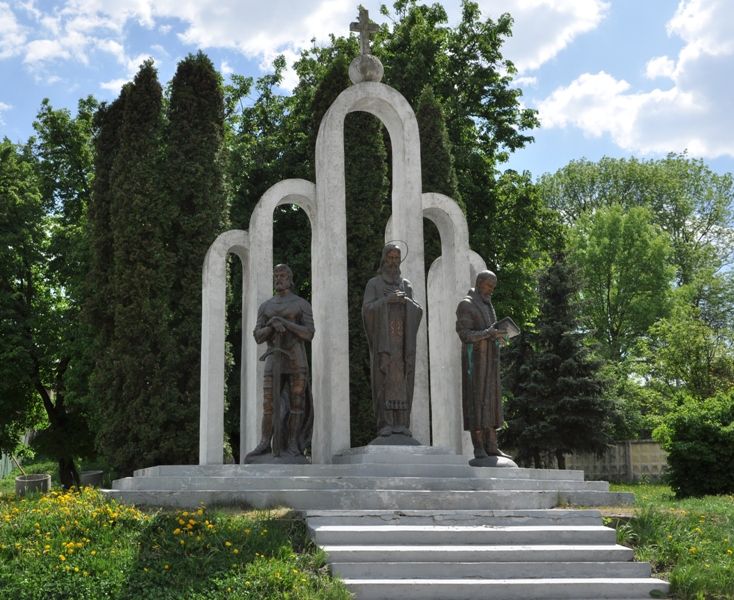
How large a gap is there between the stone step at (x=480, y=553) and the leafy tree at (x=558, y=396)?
768 inches

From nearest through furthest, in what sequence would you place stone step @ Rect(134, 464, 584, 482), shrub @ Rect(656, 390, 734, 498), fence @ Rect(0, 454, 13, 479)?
1. stone step @ Rect(134, 464, 584, 482)
2. shrub @ Rect(656, 390, 734, 498)
3. fence @ Rect(0, 454, 13, 479)

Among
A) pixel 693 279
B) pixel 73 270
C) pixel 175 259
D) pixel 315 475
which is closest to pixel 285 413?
pixel 315 475

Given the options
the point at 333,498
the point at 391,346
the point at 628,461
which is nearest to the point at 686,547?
the point at 333,498

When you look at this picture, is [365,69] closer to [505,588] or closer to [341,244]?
[341,244]

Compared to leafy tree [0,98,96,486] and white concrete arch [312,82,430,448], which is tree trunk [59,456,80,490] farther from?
white concrete arch [312,82,430,448]

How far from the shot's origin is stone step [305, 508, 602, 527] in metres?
7.97

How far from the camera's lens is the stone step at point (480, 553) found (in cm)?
730

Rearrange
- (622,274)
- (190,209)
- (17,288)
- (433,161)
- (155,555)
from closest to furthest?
1. (155,555)
2. (433,161)
3. (190,209)
4. (17,288)
5. (622,274)

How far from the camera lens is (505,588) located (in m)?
7.06

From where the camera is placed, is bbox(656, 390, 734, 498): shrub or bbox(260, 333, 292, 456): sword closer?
bbox(260, 333, 292, 456): sword

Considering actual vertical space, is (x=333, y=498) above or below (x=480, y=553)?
above

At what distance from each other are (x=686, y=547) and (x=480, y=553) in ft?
6.40

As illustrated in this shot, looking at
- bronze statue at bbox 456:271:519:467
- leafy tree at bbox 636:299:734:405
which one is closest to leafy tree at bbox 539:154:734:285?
leafy tree at bbox 636:299:734:405

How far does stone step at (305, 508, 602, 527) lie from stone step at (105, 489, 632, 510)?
0.26 metres
